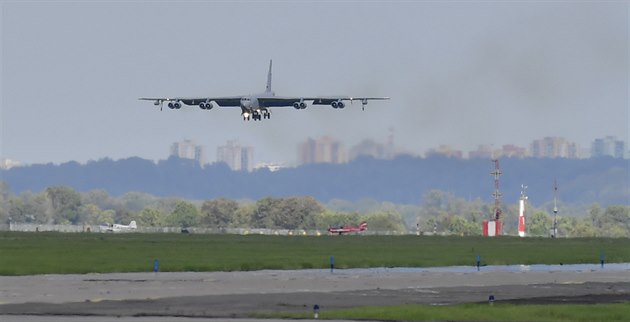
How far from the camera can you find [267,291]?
5744 centimetres

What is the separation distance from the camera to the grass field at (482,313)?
4575cm

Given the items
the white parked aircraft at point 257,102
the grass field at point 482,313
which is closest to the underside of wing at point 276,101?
the white parked aircraft at point 257,102

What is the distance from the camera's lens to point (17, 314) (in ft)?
143

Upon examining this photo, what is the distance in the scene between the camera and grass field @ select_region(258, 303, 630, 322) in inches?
1801

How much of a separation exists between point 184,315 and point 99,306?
440 cm

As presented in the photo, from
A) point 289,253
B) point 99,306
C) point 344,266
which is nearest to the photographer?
point 99,306

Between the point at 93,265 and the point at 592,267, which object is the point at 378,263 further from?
the point at 93,265

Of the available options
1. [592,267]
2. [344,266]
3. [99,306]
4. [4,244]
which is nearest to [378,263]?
[344,266]

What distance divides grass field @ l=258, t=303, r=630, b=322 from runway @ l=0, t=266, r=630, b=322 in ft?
6.23

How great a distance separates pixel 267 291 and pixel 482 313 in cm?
1272

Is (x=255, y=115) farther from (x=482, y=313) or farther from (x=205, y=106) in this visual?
(x=482, y=313)

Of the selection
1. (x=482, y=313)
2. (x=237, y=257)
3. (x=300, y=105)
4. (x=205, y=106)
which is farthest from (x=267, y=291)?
(x=205, y=106)

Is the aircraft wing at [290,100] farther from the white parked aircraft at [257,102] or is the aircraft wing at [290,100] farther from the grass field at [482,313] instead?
the grass field at [482,313]

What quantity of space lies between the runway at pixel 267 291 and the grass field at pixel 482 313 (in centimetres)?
190
